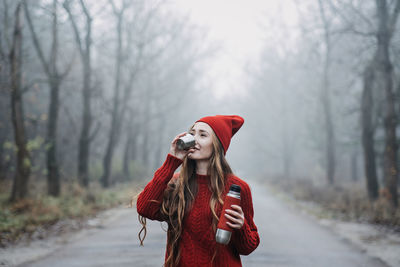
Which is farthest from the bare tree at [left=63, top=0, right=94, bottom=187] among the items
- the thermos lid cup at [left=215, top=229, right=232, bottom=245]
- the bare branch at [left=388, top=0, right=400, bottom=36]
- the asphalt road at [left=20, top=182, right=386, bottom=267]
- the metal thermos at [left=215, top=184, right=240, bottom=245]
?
the thermos lid cup at [left=215, top=229, right=232, bottom=245]

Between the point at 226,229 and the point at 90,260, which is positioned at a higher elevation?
the point at 226,229

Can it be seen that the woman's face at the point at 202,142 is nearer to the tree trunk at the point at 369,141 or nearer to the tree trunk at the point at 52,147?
the tree trunk at the point at 52,147

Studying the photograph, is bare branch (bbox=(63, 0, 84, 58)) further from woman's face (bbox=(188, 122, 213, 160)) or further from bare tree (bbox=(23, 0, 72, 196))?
woman's face (bbox=(188, 122, 213, 160))

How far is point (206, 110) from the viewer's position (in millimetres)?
47031

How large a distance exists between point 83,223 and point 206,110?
125 feet

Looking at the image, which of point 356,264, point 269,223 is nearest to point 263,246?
point 356,264

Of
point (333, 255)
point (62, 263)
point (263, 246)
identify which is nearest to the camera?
point (62, 263)

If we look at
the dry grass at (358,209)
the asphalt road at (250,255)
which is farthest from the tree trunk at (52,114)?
the dry grass at (358,209)

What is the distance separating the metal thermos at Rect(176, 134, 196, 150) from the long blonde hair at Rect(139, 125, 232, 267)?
242 mm

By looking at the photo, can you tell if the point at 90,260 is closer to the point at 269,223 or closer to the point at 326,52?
the point at 269,223

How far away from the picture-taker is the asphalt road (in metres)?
6.01

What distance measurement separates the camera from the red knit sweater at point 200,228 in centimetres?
268

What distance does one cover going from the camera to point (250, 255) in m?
6.62

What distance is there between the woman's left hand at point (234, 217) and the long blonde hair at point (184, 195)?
0.72 feet
